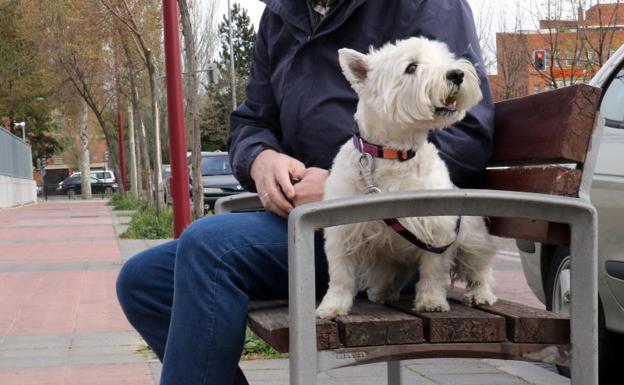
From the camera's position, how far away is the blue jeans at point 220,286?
2.31 m

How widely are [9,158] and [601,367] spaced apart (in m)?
37.2

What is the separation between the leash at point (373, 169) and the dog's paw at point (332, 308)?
0.74 ft

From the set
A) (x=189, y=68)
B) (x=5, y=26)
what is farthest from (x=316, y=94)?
(x=5, y=26)

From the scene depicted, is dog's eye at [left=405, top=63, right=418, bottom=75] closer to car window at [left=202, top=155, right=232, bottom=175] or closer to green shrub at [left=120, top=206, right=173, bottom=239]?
green shrub at [left=120, top=206, right=173, bottom=239]

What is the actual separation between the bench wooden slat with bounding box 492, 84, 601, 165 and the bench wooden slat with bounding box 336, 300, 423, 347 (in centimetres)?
63

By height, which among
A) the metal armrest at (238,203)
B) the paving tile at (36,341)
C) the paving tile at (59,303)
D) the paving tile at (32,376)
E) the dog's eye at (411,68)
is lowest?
the paving tile at (59,303)

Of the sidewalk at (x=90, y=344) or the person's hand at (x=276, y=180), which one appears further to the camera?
the sidewalk at (x=90, y=344)

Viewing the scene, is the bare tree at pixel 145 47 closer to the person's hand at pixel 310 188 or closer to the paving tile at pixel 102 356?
the paving tile at pixel 102 356

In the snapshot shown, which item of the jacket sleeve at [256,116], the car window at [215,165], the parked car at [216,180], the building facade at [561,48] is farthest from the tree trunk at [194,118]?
the car window at [215,165]

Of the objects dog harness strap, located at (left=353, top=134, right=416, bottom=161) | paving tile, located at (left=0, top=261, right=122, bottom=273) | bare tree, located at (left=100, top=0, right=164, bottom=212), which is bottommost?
paving tile, located at (left=0, top=261, right=122, bottom=273)

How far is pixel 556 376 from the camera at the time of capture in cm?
524

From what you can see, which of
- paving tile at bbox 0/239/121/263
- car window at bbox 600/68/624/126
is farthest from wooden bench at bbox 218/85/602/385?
paving tile at bbox 0/239/121/263

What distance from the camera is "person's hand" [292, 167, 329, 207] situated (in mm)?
2645

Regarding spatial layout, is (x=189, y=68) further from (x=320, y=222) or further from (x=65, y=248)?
(x=320, y=222)
